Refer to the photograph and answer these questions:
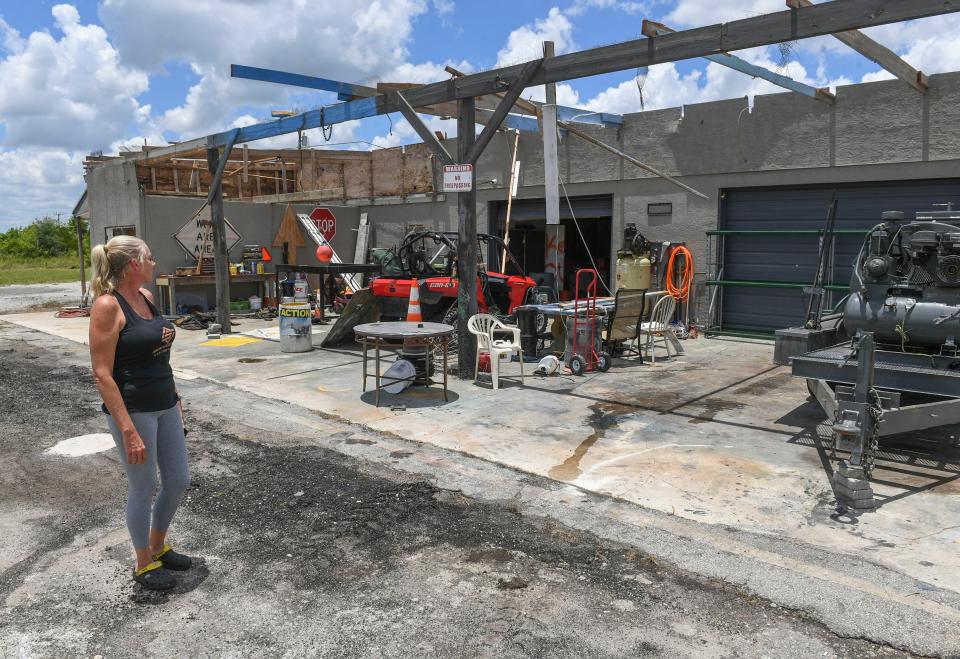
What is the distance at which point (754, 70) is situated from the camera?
9812 millimetres

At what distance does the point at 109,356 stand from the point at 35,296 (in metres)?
23.1

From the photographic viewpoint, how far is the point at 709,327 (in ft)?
42.8

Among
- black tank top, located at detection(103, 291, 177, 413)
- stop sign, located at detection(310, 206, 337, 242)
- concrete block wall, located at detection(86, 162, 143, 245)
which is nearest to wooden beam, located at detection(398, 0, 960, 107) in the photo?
black tank top, located at detection(103, 291, 177, 413)

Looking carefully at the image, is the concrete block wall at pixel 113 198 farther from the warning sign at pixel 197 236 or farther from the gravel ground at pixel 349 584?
the gravel ground at pixel 349 584

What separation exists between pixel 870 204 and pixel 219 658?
11.8 metres

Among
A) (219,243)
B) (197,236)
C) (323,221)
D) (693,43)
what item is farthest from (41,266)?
(693,43)

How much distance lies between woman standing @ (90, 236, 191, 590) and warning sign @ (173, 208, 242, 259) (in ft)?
47.4

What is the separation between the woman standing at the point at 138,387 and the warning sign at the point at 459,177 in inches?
210

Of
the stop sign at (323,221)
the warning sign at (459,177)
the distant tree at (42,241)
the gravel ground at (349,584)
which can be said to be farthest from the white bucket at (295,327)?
the distant tree at (42,241)

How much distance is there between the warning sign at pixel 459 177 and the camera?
845cm

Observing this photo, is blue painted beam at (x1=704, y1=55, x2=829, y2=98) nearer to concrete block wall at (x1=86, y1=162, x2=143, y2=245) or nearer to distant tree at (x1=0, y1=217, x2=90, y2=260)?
concrete block wall at (x1=86, y1=162, x2=143, y2=245)

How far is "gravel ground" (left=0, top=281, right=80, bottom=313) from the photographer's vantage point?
62.6ft

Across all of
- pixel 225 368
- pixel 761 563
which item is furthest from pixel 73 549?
pixel 225 368

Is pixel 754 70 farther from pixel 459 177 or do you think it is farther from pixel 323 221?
pixel 323 221
